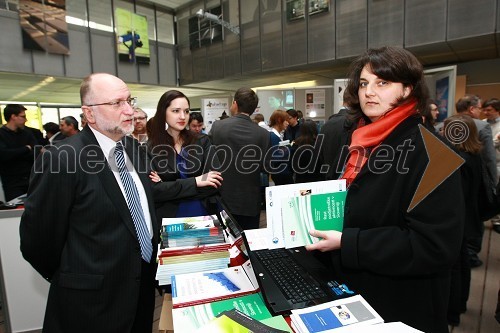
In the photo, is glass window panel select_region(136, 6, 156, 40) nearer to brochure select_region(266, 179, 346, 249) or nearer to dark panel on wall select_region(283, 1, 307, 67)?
dark panel on wall select_region(283, 1, 307, 67)

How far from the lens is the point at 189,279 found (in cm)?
115

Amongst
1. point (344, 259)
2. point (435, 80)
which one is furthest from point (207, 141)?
point (435, 80)

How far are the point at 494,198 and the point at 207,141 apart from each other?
232 cm

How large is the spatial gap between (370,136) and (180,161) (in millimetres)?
1331

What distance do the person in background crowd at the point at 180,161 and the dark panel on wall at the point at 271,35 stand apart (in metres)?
8.10

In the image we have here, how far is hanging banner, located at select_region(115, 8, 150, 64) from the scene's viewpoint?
1091cm

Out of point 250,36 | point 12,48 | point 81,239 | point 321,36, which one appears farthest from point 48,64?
point 81,239

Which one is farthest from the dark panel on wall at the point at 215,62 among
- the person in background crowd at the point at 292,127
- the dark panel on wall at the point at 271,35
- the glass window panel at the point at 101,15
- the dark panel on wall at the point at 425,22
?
the person in background crowd at the point at 292,127

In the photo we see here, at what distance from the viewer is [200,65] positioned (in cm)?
1207

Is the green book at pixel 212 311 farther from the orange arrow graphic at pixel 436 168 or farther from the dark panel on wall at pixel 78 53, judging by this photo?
the dark panel on wall at pixel 78 53

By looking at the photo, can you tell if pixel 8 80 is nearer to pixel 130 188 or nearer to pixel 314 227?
pixel 130 188

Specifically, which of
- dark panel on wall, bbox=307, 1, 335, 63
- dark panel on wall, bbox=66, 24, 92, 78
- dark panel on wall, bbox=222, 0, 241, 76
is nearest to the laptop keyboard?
dark panel on wall, bbox=307, 1, 335, 63

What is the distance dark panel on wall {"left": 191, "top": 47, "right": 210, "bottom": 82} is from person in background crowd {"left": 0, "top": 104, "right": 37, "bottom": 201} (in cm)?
873

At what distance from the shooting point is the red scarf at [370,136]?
1.05m
